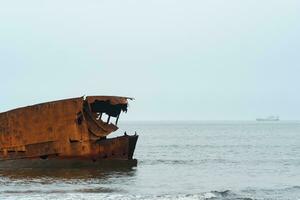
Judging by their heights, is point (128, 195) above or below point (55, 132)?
below

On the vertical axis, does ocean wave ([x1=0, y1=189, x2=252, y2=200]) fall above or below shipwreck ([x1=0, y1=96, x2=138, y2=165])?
below

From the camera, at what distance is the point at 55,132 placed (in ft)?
88.6

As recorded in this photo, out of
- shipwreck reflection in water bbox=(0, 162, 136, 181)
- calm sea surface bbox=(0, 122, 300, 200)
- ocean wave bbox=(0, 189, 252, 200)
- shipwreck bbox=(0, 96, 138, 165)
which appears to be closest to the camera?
ocean wave bbox=(0, 189, 252, 200)

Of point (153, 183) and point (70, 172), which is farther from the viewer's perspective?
point (70, 172)

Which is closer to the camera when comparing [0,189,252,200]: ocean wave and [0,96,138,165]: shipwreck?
[0,189,252,200]: ocean wave

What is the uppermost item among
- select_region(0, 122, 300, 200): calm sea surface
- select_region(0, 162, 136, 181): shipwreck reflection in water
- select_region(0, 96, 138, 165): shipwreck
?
select_region(0, 96, 138, 165): shipwreck

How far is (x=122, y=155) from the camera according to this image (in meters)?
28.6

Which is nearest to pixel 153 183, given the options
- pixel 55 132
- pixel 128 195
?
pixel 128 195

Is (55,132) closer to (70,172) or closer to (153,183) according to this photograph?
(70,172)

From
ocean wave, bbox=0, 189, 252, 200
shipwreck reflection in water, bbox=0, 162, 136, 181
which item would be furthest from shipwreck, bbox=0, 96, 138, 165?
ocean wave, bbox=0, 189, 252, 200

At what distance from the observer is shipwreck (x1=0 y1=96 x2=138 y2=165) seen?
26969mm

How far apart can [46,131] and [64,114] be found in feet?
4.38

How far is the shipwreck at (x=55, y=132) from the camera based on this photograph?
2697 cm

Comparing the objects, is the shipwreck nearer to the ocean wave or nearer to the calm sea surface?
the calm sea surface
